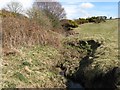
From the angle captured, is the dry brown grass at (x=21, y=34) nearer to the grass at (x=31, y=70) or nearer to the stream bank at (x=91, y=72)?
the grass at (x=31, y=70)

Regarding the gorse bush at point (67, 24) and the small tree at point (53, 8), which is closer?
the small tree at point (53, 8)

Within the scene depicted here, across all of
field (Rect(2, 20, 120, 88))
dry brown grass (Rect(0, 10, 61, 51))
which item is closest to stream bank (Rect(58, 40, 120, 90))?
field (Rect(2, 20, 120, 88))

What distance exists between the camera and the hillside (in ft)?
47.2

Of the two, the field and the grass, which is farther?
the field

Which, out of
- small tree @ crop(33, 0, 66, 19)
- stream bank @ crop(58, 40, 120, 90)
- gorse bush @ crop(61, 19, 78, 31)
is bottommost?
stream bank @ crop(58, 40, 120, 90)

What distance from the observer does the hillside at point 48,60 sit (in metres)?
14.4

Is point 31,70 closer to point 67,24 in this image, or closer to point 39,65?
point 39,65

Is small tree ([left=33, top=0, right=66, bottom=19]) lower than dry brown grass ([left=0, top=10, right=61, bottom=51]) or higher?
higher

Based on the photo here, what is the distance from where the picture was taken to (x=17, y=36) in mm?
19703

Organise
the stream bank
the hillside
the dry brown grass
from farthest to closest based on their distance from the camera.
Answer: the dry brown grass < the hillside < the stream bank

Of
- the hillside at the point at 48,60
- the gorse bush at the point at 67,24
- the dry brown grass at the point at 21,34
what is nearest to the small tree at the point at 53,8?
the gorse bush at the point at 67,24

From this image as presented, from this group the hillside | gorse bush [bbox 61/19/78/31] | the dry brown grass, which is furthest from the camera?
gorse bush [bbox 61/19/78/31]

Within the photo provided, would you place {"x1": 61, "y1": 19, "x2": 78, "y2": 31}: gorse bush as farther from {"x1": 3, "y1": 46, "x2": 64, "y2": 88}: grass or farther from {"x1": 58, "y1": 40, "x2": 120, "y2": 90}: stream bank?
{"x1": 3, "y1": 46, "x2": 64, "y2": 88}: grass

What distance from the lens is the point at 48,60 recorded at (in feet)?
61.2
